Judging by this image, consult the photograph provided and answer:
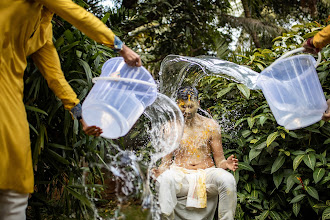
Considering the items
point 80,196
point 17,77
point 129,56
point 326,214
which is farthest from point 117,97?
point 326,214

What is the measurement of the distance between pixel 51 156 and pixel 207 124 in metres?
1.33

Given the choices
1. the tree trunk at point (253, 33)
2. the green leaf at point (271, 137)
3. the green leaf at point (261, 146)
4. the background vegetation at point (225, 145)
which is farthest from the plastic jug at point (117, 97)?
the tree trunk at point (253, 33)

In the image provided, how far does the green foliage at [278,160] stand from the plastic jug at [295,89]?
3.53ft

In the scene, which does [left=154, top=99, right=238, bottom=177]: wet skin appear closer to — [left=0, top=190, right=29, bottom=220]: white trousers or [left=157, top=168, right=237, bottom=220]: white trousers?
[left=157, top=168, right=237, bottom=220]: white trousers

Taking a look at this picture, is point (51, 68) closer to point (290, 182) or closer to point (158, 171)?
point (158, 171)

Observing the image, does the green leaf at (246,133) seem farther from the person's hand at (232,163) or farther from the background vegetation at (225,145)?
the person's hand at (232,163)

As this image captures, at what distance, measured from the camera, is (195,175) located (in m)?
2.95

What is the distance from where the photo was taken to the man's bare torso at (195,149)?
3.12 metres

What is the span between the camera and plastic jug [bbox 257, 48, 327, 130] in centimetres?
229

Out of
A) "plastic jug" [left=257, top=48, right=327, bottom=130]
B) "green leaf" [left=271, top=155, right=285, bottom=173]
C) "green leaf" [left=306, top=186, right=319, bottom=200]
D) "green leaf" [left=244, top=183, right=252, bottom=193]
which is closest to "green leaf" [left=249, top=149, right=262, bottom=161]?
"green leaf" [left=271, top=155, right=285, bottom=173]

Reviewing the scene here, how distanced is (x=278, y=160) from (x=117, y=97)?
2.06 metres

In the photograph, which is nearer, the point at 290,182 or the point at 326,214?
the point at 326,214

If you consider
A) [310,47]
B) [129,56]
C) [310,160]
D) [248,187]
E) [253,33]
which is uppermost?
[253,33]

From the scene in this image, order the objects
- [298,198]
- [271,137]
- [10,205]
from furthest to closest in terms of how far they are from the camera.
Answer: [271,137] < [298,198] < [10,205]
